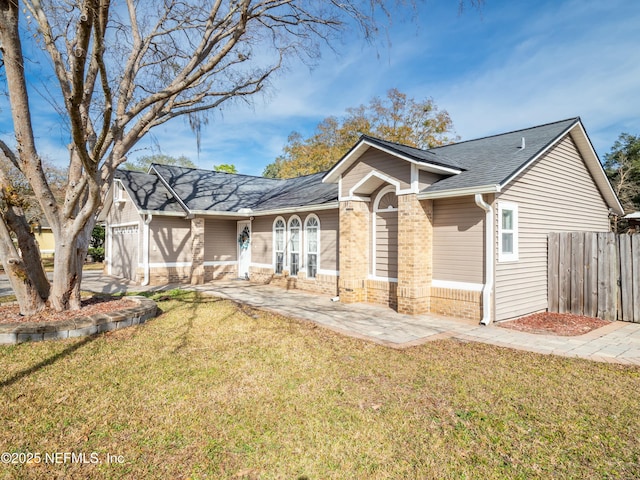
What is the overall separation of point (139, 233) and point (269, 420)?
1339cm

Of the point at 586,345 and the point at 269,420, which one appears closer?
the point at 269,420

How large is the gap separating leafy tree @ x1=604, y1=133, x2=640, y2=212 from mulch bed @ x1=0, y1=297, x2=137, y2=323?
98.1 ft

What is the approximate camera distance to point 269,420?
378 cm

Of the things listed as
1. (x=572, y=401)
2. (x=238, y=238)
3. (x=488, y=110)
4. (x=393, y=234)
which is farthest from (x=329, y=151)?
(x=572, y=401)

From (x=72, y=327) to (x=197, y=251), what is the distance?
28.5 ft

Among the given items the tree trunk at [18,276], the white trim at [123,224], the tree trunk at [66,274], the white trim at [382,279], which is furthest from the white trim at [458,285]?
the white trim at [123,224]

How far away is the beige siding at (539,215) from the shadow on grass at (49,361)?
27.1ft

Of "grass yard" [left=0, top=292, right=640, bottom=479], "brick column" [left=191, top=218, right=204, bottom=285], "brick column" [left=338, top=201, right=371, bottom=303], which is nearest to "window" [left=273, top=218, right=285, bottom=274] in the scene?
"brick column" [left=191, top=218, right=204, bottom=285]

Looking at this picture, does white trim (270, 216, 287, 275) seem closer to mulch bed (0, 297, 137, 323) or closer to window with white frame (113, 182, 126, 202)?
mulch bed (0, 297, 137, 323)

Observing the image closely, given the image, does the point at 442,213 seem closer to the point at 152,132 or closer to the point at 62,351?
the point at 152,132

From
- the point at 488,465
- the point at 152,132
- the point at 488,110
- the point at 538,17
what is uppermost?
the point at 488,110

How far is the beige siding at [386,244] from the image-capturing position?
32.9 ft

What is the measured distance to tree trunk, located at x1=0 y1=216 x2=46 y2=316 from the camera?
23.1 feet

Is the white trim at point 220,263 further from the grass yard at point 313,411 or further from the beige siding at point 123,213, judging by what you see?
the grass yard at point 313,411
